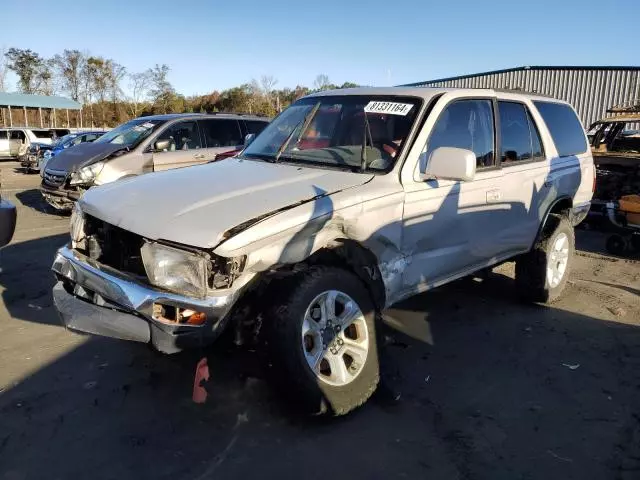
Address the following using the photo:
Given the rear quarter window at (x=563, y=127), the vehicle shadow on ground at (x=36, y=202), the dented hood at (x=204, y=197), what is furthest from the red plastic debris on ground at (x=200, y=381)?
the vehicle shadow on ground at (x=36, y=202)

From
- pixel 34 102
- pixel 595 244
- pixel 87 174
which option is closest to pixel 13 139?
pixel 87 174

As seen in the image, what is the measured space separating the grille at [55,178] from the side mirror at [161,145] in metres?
1.69

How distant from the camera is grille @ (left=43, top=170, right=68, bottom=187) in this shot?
30.4ft

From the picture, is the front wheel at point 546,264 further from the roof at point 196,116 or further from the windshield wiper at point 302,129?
the roof at point 196,116

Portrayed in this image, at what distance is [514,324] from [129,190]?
3.46 metres

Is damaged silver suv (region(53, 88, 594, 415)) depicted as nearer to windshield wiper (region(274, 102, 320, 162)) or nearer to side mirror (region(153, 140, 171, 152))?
windshield wiper (region(274, 102, 320, 162))

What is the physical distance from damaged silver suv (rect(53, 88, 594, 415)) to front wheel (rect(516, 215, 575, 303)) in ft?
1.35

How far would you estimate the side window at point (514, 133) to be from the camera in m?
4.45

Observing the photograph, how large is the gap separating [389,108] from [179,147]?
6.35m

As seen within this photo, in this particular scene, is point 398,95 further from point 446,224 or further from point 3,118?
point 3,118

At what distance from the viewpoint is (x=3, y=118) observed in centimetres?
4212

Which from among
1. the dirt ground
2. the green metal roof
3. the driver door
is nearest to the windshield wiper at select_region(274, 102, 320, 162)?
the driver door

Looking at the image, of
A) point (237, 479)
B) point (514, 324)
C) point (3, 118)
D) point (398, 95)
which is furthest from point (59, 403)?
point (3, 118)

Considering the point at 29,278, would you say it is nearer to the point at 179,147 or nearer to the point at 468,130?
the point at 179,147
